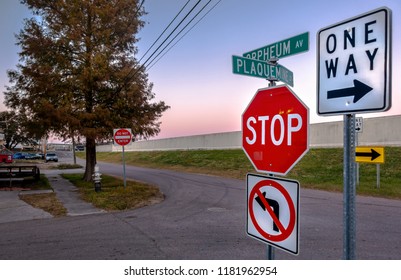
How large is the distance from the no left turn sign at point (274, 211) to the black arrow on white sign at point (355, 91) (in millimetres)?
773

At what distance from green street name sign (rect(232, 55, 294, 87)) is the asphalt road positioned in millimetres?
3325

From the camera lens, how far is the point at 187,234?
7270mm

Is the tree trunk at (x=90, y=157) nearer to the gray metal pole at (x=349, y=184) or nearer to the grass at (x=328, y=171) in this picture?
the grass at (x=328, y=171)

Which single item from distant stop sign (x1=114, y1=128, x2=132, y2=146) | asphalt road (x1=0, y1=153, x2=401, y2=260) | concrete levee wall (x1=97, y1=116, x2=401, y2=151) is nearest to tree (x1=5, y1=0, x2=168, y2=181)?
distant stop sign (x1=114, y1=128, x2=132, y2=146)

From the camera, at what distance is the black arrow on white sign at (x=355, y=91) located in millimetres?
2232

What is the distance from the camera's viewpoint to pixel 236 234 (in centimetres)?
724

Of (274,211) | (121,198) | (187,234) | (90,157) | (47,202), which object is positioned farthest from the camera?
→ (90,157)

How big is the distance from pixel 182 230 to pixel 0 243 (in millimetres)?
3803

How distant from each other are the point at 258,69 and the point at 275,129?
1.08 m

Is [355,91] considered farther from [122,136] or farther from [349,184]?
[122,136]

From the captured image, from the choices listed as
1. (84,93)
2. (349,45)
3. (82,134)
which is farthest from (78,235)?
(84,93)

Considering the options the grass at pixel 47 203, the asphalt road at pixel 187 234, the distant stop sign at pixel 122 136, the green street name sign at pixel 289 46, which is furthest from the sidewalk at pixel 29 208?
the green street name sign at pixel 289 46

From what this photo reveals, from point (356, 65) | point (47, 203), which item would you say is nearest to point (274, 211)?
point (356, 65)

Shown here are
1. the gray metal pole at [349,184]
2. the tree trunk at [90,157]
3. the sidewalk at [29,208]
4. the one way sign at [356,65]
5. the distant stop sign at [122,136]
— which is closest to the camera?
the one way sign at [356,65]
